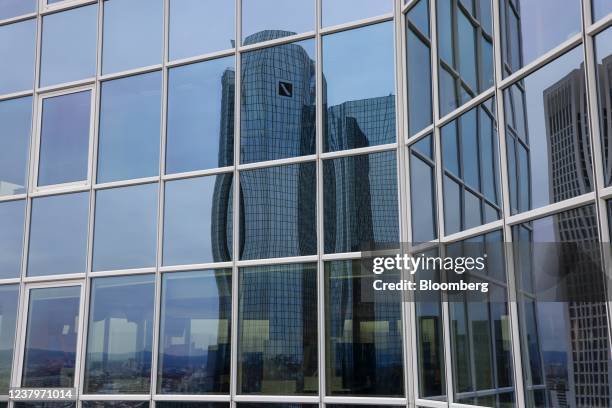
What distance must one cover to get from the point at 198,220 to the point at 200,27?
7.79ft

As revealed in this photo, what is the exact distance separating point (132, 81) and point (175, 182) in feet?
5.07

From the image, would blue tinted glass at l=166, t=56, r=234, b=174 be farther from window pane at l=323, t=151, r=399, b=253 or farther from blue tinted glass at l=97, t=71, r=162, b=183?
window pane at l=323, t=151, r=399, b=253

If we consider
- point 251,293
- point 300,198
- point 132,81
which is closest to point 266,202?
point 300,198

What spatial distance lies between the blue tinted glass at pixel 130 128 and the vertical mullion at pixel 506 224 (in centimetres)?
418

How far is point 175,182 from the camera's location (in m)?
7.79

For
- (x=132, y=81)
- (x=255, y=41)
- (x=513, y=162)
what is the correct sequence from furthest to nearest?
Result: (x=132, y=81)
(x=255, y=41)
(x=513, y=162)

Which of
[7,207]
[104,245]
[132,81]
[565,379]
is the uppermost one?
[132,81]

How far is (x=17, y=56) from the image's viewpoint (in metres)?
9.16

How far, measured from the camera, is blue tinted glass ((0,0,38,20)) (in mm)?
9258

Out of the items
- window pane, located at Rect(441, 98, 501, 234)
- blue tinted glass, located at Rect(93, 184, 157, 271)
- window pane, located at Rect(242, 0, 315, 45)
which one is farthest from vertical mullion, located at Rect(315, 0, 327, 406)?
blue tinted glass, located at Rect(93, 184, 157, 271)

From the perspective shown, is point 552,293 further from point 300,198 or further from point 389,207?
point 300,198

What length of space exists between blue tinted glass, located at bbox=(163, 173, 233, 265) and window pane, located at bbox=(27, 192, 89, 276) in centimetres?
119

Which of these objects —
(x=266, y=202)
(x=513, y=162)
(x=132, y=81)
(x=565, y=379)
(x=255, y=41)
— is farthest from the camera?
(x=132, y=81)

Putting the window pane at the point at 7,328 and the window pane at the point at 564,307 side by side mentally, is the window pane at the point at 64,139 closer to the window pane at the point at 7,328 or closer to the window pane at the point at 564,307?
the window pane at the point at 7,328
